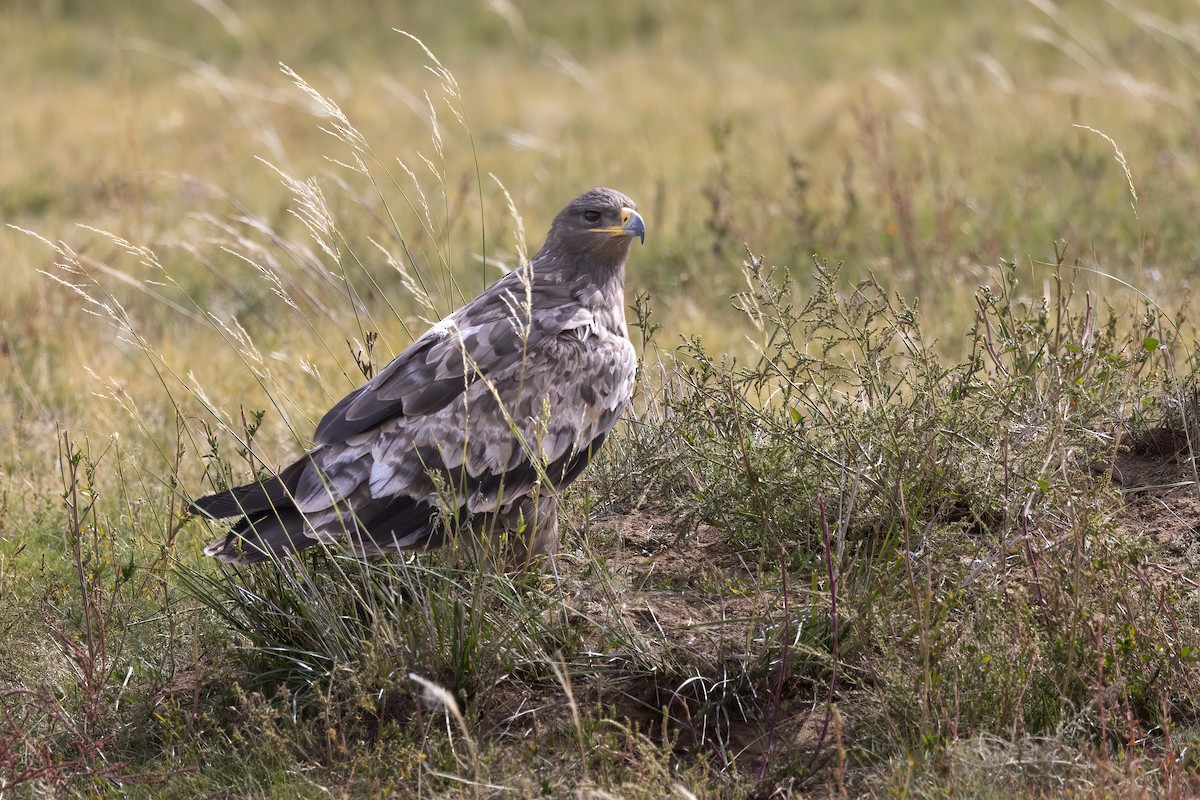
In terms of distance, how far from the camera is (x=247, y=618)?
424cm

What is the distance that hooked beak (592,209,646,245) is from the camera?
187 inches

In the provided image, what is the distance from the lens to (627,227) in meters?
4.77

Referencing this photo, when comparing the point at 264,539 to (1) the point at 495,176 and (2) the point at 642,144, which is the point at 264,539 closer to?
(1) the point at 495,176

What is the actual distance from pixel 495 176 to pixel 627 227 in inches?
39.7

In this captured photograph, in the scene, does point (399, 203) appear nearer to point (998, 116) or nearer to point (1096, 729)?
point (998, 116)

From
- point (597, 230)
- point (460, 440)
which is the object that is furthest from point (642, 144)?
point (460, 440)

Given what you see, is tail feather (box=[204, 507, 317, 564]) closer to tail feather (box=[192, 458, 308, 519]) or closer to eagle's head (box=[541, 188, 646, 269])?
tail feather (box=[192, 458, 308, 519])

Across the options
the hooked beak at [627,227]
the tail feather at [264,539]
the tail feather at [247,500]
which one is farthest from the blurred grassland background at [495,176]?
the hooked beak at [627,227]

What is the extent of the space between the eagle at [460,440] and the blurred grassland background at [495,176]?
0.27 meters

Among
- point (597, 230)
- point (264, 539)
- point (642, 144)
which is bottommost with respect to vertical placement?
point (642, 144)

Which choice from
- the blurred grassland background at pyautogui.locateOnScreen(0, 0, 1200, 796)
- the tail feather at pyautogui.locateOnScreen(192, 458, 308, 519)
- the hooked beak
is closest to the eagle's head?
the hooked beak

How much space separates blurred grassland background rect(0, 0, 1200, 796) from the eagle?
273 millimetres

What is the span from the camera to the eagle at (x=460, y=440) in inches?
160

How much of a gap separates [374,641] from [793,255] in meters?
5.28
